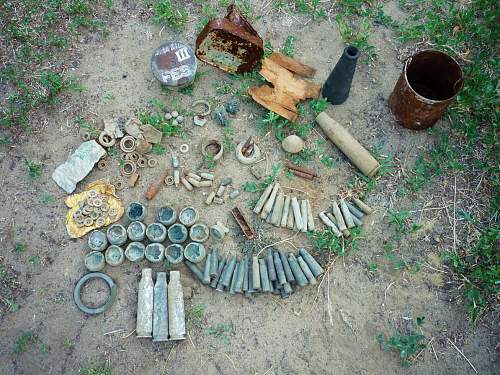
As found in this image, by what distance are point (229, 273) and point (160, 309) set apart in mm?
724

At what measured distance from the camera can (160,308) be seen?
422cm

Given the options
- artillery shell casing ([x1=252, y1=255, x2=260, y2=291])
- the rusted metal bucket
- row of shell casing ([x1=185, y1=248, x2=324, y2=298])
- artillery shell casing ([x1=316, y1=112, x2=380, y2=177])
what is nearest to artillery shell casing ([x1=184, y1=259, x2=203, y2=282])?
row of shell casing ([x1=185, y1=248, x2=324, y2=298])

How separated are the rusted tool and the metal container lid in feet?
5.32

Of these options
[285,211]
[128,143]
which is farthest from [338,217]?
[128,143]

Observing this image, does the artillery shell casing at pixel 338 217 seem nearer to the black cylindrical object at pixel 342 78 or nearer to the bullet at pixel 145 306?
the black cylindrical object at pixel 342 78

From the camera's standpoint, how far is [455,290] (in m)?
4.49

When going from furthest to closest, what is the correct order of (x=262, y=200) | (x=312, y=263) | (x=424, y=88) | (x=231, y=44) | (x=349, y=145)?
1. (x=424, y=88)
2. (x=231, y=44)
3. (x=349, y=145)
4. (x=262, y=200)
5. (x=312, y=263)

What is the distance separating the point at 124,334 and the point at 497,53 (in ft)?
17.6

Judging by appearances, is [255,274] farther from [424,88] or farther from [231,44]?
[424,88]

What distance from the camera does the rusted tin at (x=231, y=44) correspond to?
4898 mm

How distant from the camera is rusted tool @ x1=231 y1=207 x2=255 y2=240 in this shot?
4.56m

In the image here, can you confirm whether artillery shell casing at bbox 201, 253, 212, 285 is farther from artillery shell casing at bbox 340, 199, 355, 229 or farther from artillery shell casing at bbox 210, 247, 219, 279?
artillery shell casing at bbox 340, 199, 355, 229

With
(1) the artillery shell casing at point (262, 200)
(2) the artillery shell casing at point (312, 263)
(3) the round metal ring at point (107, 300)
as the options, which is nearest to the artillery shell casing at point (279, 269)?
(2) the artillery shell casing at point (312, 263)

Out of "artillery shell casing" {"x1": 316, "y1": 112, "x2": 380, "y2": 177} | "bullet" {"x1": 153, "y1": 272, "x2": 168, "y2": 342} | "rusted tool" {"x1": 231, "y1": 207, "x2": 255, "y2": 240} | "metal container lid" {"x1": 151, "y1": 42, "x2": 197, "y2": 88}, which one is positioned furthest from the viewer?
"metal container lid" {"x1": 151, "y1": 42, "x2": 197, "y2": 88}
